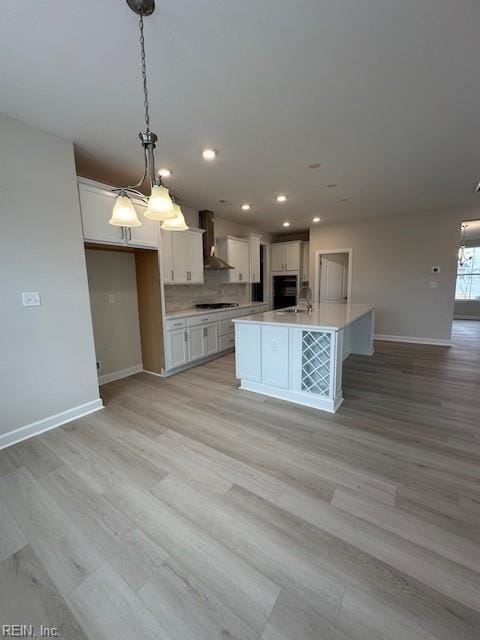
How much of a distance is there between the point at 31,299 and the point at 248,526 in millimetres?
2477

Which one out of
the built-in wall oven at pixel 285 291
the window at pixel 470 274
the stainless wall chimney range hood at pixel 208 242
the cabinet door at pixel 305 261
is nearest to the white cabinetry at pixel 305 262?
the cabinet door at pixel 305 261

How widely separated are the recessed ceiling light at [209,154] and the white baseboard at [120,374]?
9.99 ft

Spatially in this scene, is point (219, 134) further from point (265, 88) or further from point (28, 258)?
point (28, 258)

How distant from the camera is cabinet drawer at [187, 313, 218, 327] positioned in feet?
13.3

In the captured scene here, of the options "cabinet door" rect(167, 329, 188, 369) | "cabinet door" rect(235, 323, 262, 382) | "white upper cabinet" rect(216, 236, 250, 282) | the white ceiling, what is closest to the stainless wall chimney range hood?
"white upper cabinet" rect(216, 236, 250, 282)

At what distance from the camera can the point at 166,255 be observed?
3789 mm

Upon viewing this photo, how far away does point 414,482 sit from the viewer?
1743 mm

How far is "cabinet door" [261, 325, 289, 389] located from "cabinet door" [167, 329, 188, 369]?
141cm

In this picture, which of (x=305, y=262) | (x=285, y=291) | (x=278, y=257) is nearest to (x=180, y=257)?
(x=278, y=257)

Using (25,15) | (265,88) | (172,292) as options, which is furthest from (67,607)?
(172,292)

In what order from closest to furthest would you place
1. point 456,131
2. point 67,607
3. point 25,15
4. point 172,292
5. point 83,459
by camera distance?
point 67,607
point 25,15
point 83,459
point 456,131
point 172,292

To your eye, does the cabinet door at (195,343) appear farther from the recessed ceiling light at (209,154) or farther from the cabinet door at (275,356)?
the recessed ceiling light at (209,154)

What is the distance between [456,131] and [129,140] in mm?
3077

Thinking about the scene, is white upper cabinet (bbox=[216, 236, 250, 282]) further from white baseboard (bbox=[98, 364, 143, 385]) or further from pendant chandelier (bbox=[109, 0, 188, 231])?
pendant chandelier (bbox=[109, 0, 188, 231])
